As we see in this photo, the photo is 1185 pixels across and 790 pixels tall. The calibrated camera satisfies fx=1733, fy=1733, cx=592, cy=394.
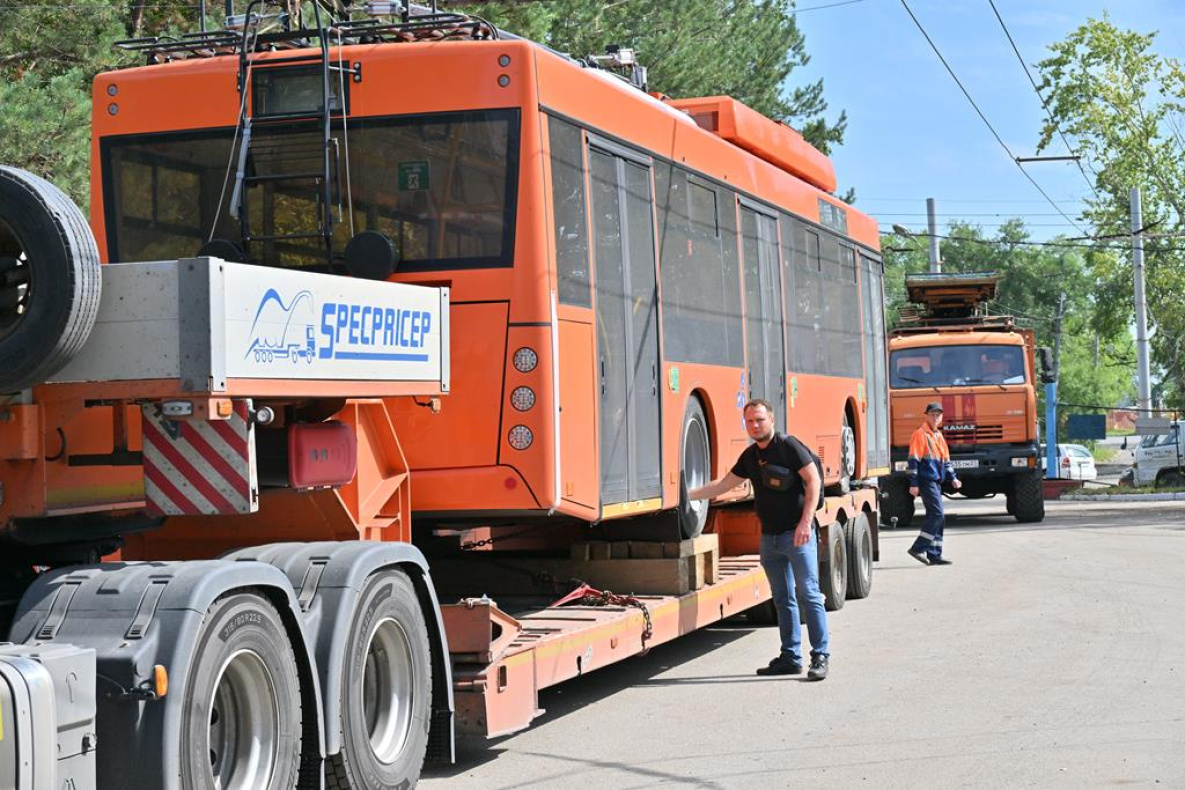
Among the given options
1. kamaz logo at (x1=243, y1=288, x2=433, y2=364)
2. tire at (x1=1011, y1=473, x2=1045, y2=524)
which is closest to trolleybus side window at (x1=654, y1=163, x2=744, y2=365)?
kamaz logo at (x1=243, y1=288, x2=433, y2=364)

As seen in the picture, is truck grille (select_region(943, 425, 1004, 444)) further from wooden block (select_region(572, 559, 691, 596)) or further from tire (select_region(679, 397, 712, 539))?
wooden block (select_region(572, 559, 691, 596))

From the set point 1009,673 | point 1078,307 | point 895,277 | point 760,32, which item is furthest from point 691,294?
point 1078,307

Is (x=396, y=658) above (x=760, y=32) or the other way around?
the other way around

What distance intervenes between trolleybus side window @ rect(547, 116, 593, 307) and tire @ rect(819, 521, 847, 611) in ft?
21.6

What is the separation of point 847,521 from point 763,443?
505cm

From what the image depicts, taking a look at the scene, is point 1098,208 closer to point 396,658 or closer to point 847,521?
point 847,521

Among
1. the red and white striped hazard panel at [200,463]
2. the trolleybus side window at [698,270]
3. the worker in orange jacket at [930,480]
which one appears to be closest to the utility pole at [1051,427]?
the worker in orange jacket at [930,480]

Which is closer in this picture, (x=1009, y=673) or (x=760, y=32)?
(x=1009, y=673)

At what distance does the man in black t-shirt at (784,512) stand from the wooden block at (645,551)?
44 cm

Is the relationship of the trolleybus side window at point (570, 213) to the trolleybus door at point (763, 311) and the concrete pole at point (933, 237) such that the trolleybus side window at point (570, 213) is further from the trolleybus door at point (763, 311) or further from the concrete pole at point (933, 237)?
the concrete pole at point (933, 237)

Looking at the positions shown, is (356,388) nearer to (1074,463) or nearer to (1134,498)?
(1134,498)

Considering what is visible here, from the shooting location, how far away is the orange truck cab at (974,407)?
29.6 meters

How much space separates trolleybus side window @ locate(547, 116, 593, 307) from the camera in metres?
9.48

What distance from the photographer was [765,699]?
35.6 ft
